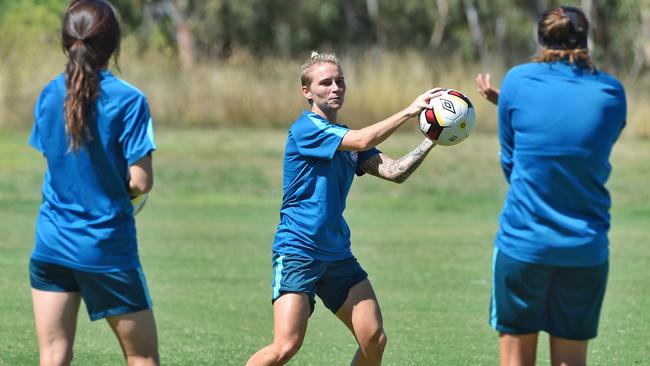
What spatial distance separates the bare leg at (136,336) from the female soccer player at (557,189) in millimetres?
1423

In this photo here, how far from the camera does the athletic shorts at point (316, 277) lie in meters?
6.10

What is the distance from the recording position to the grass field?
843cm

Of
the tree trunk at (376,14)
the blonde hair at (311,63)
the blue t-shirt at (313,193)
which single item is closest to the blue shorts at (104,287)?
the blue t-shirt at (313,193)

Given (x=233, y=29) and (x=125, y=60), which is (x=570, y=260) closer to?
(x=125, y=60)

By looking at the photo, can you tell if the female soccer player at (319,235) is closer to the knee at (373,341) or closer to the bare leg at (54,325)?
the knee at (373,341)

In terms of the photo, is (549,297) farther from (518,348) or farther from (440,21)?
(440,21)

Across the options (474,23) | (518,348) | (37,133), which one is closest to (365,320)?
(518,348)

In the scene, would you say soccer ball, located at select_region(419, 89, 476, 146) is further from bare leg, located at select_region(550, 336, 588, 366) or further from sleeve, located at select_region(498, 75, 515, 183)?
bare leg, located at select_region(550, 336, 588, 366)

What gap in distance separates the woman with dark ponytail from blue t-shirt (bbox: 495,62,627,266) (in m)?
1.49

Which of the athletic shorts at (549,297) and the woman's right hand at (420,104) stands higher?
the woman's right hand at (420,104)

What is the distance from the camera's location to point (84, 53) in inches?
194

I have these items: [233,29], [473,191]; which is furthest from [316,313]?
[233,29]

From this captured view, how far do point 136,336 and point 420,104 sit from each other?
70.2 inches

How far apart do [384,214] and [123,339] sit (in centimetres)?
1271
